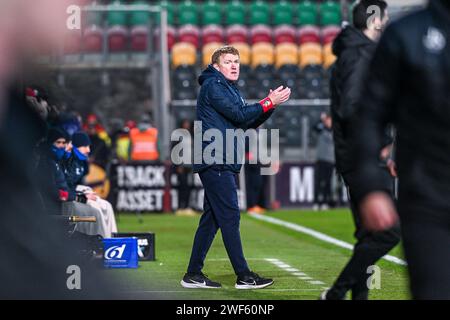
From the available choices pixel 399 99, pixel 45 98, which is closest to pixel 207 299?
pixel 399 99

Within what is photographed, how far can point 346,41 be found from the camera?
24.5ft

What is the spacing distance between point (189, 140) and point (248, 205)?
7.01 ft

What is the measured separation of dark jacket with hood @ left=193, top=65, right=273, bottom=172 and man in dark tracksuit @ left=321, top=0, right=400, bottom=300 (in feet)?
6.29

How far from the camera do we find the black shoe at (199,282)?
9727 mm

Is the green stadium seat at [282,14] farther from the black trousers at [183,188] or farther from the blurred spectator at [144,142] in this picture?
the black trousers at [183,188]

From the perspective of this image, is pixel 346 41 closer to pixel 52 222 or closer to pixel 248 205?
pixel 52 222

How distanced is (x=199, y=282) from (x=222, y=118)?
1436 mm

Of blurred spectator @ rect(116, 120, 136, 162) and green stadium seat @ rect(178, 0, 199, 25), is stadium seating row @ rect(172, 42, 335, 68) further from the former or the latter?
blurred spectator @ rect(116, 120, 136, 162)

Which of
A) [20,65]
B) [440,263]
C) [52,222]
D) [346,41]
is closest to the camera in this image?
[20,65]

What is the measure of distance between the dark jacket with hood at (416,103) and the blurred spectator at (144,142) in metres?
19.8

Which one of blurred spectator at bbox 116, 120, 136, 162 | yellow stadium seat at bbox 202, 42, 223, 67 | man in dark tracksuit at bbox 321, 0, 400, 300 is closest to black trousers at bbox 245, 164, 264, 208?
blurred spectator at bbox 116, 120, 136, 162

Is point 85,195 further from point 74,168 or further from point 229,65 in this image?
point 229,65

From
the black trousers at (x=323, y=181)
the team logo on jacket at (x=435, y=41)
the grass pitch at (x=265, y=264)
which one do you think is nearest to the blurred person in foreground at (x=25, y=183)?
the grass pitch at (x=265, y=264)
